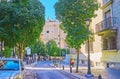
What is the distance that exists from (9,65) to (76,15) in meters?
20.4

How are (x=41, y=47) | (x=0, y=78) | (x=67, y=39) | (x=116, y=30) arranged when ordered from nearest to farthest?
(x=0, y=78) → (x=116, y=30) → (x=67, y=39) → (x=41, y=47)

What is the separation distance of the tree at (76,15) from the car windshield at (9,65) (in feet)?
61.9

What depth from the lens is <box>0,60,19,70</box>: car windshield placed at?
14.9 meters

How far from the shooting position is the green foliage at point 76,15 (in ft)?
112

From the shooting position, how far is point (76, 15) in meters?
34.8

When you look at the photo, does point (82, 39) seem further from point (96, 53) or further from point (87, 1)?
point (96, 53)

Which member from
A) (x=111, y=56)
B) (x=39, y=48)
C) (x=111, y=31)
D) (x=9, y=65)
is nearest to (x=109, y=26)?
(x=111, y=31)

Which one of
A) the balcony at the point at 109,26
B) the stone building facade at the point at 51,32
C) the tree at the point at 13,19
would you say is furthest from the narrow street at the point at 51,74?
the stone building facade at the point at 51,32

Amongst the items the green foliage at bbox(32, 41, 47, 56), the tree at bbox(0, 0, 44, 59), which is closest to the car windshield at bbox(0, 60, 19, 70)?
the tree at bbox(0, 0, 44, 59)

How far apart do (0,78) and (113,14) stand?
22499 millimetres

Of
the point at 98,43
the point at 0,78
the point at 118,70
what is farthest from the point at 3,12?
the point at 98,43

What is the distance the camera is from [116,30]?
3155 cm

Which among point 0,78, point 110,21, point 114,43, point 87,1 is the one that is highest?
point 87,1

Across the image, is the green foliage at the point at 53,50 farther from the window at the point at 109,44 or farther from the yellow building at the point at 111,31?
the yellow building at the point at 111,31
